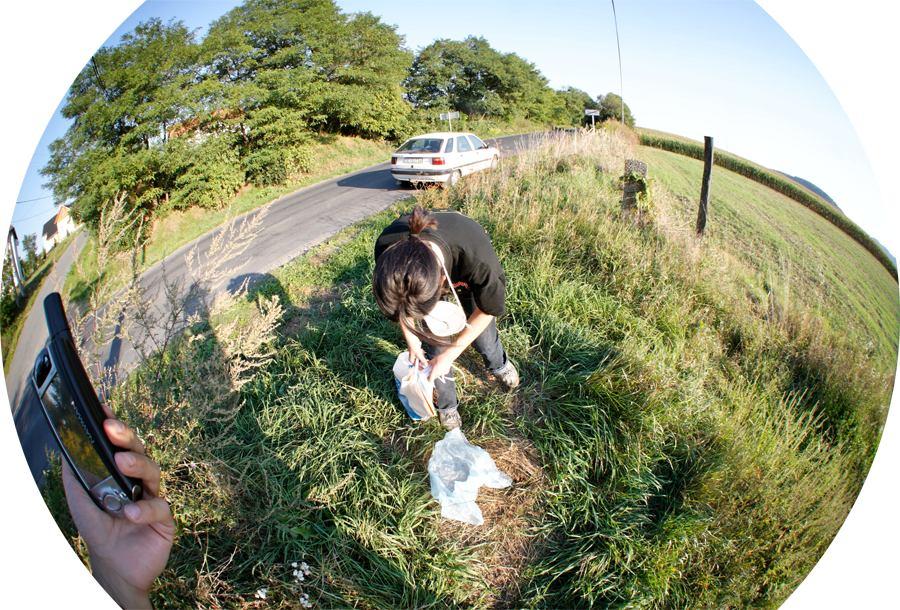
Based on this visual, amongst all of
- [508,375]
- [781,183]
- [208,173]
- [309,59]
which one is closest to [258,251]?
[208,173]

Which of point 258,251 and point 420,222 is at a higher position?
point 420,222

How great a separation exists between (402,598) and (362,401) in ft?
3.55

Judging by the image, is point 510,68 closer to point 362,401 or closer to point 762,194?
point 762,194

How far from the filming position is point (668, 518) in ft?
7.00

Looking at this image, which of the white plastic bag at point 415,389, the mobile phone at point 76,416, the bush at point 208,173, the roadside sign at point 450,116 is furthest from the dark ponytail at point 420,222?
the mobile phone at point 76,416

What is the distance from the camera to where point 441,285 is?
1820 millimetres

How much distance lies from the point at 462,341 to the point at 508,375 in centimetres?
60

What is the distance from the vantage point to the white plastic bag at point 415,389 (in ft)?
8.04

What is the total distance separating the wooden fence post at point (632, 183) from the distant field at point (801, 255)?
56 millimetres

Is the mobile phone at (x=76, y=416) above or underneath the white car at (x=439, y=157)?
underneath

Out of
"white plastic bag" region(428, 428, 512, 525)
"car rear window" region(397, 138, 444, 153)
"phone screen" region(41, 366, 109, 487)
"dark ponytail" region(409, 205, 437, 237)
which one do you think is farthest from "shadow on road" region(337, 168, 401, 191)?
"white plastic bag" region(428, 428, 512, 525)

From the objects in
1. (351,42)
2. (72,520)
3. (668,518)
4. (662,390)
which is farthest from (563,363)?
(72,520)

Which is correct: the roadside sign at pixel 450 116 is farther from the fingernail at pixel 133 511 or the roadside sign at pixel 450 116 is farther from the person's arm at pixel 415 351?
the fingernail at pixel 133 511

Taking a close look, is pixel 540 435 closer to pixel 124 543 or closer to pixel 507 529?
pixel 507 529
